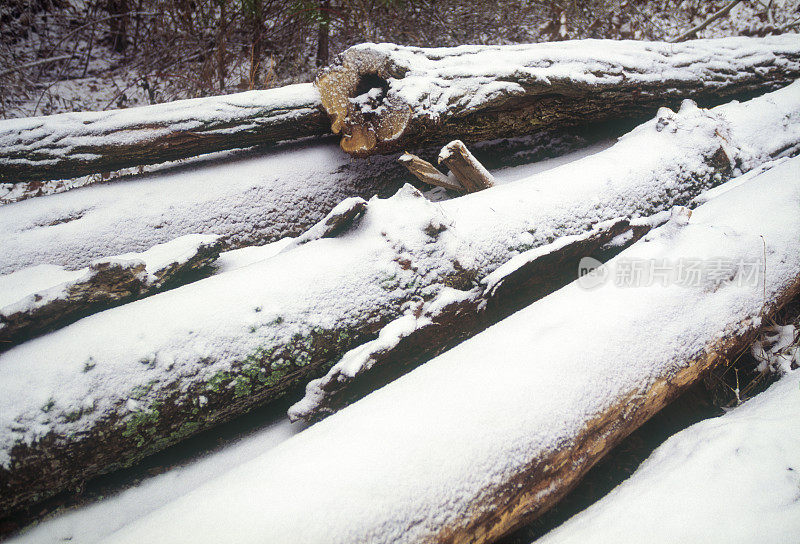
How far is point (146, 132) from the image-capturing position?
1.78m

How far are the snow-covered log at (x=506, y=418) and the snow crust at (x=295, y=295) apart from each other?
282 millimetres

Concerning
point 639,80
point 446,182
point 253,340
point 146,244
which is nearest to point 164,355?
point 253,340

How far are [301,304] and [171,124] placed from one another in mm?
1250

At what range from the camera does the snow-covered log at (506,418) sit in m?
0.79

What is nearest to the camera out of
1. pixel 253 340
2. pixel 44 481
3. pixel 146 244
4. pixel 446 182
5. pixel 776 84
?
pixel 44 481

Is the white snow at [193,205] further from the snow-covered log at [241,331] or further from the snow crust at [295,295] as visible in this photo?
the snow-covered log at [241,331]

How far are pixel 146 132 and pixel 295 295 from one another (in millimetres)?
1252

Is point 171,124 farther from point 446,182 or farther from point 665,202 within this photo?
point 665,202

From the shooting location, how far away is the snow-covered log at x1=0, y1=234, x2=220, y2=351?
1.05 meters

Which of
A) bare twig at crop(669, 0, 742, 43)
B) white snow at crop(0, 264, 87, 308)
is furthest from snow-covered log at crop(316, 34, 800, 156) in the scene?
bare twig at crop(669, 0, 742, 43)

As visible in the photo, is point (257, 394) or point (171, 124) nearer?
point (257, 394)

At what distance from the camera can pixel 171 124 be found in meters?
1.80

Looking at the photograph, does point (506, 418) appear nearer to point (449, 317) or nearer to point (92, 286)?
point (449, 317)

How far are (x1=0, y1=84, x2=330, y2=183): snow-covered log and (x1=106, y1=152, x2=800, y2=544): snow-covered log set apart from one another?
1.50 m
